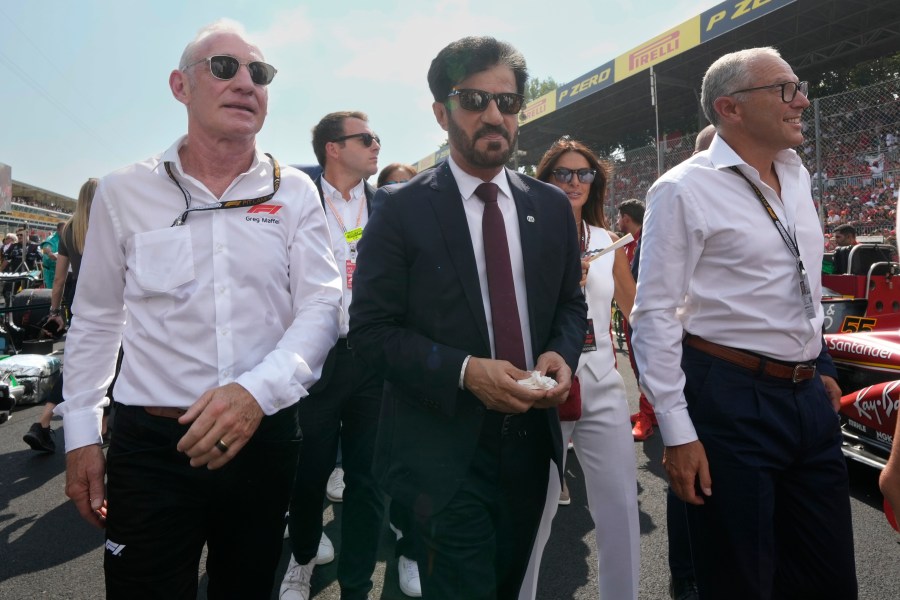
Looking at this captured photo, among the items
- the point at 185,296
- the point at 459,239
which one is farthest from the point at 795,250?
the point at 185,296

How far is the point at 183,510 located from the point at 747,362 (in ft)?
5.81

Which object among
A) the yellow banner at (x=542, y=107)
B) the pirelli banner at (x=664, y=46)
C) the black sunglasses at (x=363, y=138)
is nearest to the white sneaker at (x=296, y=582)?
the black sunglasses at (x=363, y=138)

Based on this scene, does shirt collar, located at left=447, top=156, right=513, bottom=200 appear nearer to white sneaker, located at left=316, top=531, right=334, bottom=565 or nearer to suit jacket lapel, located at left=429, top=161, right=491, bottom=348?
suit jacket lapel, located at left=429, top=161, right=491, bottom=348

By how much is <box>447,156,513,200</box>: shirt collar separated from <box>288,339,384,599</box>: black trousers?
1283 millimetres

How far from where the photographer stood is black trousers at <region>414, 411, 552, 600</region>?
5.45 feet

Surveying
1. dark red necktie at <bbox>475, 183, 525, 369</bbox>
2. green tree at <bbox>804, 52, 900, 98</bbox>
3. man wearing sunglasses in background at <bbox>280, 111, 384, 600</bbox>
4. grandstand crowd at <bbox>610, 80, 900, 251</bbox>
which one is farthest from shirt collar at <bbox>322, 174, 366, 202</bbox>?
green tree at <bbox>804, 52, 900, 98</bbox>

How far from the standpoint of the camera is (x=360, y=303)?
1.79 m

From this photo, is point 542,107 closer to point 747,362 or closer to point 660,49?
point 660,49

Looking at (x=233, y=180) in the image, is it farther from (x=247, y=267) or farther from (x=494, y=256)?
(x=494, y=256)

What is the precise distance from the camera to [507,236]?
189 cm

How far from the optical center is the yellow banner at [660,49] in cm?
1430

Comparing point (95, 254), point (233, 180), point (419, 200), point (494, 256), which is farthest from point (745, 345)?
point (95, 254)

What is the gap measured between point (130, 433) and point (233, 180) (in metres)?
0.79

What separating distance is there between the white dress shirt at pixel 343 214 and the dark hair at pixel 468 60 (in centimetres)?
136
